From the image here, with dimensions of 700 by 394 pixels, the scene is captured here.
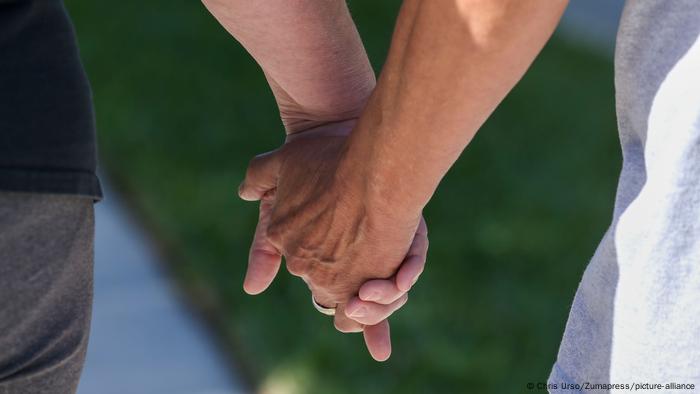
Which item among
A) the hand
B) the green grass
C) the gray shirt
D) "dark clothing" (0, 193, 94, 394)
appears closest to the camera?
the gray shirt

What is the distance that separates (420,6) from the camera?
157 centimetres

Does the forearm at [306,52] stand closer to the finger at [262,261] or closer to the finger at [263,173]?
the finger at [263,173]

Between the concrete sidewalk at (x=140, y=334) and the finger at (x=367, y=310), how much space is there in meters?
1.51

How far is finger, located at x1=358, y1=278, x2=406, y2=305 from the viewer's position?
6.72ft

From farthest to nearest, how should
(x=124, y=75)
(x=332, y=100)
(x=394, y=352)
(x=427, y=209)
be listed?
(x=124, y=75) < (x=427, y=209) < (x=394, y=352) < (x=332, y=100)

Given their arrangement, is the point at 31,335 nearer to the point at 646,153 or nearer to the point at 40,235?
the point at 40,235

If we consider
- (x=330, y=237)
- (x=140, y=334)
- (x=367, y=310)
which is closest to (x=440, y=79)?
(x=330, y=237)

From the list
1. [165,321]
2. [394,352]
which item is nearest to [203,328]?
[165,321]

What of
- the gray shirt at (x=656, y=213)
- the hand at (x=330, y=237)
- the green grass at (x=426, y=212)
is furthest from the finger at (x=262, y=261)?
the green grass at (x=426, y=212)

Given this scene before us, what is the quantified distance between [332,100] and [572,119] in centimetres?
344

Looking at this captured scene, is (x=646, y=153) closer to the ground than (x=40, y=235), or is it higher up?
higher up

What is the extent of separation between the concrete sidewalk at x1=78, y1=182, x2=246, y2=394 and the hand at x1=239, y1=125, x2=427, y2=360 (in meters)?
1.39

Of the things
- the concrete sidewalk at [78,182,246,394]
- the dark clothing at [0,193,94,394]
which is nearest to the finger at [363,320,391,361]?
the dark clothing at [0,193,94,394]

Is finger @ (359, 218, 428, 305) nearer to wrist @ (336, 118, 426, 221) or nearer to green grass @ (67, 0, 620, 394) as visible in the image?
wrist @ (336, 118, 426, 221)
